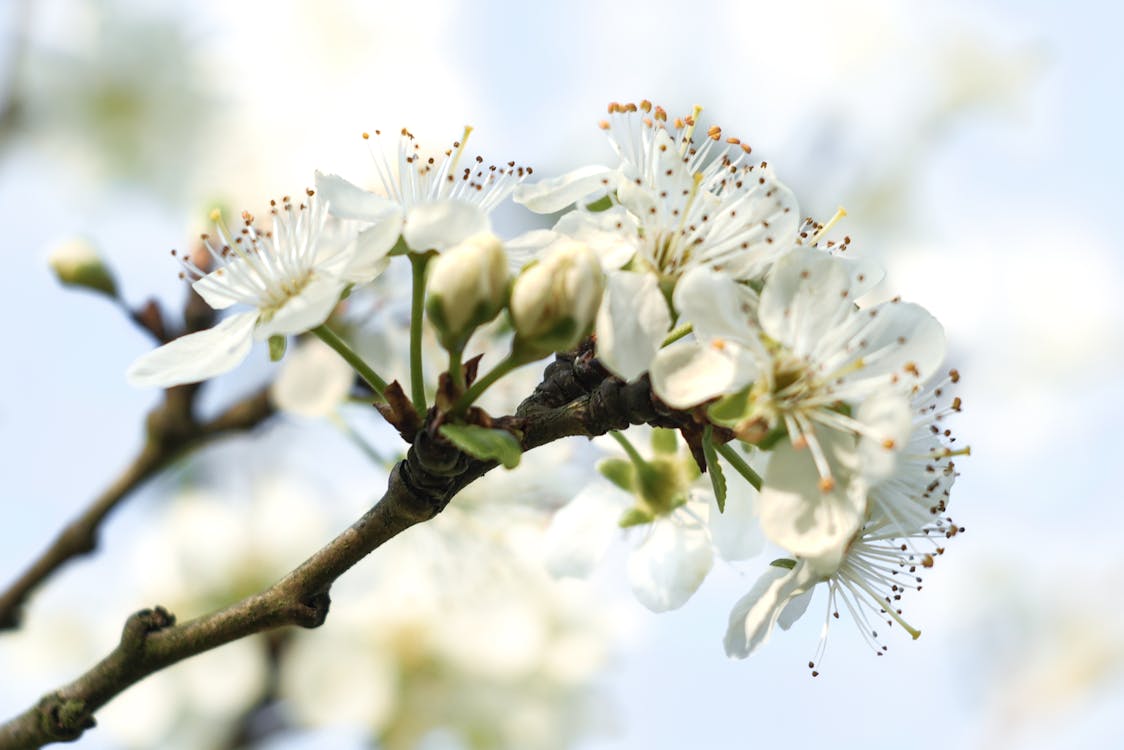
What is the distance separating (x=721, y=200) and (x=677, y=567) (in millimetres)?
313

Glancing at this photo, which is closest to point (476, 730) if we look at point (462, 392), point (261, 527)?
point (261, 527)

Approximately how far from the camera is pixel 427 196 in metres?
0.92

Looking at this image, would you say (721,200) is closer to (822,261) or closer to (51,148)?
(822,261)

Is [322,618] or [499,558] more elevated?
[499,558]

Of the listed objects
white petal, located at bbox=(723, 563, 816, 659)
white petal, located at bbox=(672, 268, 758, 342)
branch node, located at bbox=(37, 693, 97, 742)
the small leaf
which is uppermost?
the small leaf

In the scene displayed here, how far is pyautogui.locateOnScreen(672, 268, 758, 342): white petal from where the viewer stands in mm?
714

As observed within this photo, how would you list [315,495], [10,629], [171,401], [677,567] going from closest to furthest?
[677,567] < [10,629] < [171,401] < [315,495]

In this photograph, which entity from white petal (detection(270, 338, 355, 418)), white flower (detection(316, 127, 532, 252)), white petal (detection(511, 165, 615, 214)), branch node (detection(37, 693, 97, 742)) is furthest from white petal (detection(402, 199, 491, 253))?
white petal (detection(270, 338, 355, 418))

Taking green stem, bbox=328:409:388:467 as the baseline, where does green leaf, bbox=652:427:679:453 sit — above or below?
below

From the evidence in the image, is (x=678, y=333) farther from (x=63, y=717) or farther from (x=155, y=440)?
(x=155, y=440)

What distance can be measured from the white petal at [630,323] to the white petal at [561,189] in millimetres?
112

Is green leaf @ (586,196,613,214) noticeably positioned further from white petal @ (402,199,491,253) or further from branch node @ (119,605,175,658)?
branch node @ (119,605,175,658)

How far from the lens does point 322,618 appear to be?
30.6 inches

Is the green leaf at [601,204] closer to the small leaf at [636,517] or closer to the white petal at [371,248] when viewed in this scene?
the white petal at [371,248]
